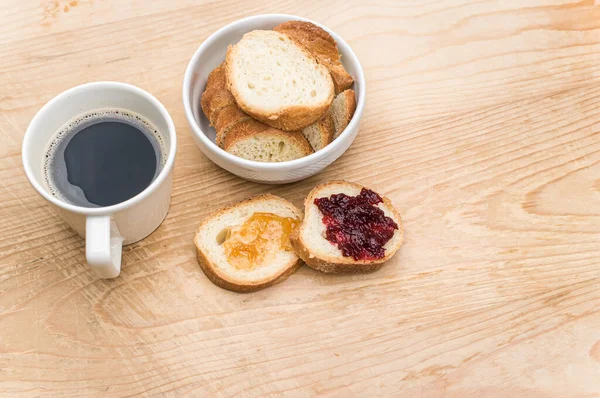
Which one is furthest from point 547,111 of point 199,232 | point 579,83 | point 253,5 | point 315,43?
point 199,232

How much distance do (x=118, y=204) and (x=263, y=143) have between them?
1.40 ft

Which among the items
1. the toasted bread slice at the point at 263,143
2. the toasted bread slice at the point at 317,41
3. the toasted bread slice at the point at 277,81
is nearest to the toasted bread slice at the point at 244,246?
the toasted bread slice at the point at 263,143

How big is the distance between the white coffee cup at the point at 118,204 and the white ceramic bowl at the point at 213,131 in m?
0.14

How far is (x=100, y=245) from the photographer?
1356mm

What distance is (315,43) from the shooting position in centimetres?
175

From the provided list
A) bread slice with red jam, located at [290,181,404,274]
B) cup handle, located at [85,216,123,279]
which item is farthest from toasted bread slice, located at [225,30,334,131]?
cup handle, located at [85,216,123,279]

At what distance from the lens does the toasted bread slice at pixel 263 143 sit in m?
1.63

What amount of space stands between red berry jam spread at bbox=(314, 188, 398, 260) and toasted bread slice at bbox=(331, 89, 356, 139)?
0.19m

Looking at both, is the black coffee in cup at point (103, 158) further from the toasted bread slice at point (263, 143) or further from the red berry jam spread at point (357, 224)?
the red berry jam spread at point (357, 224)

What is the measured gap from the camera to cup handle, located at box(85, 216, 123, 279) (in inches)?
53.0

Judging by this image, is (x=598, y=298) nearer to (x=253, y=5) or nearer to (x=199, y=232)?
(x=199, y=232)

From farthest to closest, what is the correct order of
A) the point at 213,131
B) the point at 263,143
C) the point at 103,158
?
the point at 213,131, the point at 263,143, the point at 103,158

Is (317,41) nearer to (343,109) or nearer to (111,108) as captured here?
(343,109)

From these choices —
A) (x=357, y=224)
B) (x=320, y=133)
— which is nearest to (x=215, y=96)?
(x=320, y=133)
